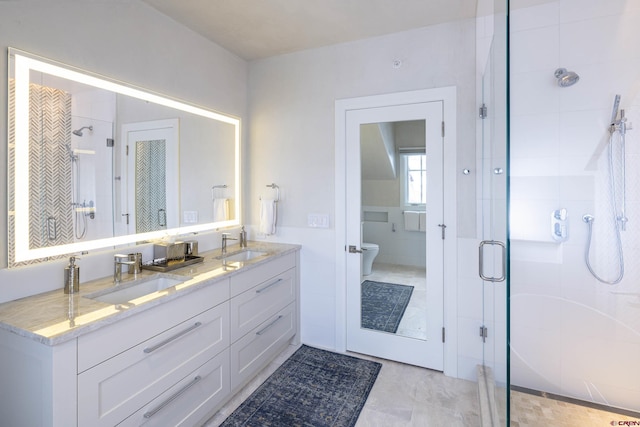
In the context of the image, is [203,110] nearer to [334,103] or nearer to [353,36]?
[334,103]

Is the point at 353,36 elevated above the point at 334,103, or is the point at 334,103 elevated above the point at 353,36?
the point at 353,36

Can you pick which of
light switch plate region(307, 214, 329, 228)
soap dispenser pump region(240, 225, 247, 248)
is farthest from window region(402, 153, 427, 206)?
soap dispenser pump region(240, 225, 247, 248)

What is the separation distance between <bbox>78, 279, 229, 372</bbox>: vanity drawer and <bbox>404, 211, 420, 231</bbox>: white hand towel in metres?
1.39

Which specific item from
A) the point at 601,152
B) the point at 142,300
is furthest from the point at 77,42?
the point at 601,152

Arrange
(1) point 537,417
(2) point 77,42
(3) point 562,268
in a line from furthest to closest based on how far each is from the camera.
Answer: (3) point 562,268
(1) point 537,417
(2) point 77,42

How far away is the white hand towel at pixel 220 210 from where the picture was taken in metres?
2.63

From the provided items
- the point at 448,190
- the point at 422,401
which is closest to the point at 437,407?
the point at 422,401

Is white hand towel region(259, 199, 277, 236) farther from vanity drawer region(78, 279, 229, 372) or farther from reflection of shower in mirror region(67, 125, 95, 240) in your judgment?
reflection of shower in mirror region(67, 125, 95, 240)

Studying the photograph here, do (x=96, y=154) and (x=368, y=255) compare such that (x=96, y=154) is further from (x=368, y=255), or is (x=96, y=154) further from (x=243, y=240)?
(x=368, y=255)

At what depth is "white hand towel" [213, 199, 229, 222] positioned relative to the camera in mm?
2627

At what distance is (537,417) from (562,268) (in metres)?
0.88

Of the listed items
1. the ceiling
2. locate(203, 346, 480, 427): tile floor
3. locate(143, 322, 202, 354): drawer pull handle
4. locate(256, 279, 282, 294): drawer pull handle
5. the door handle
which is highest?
the ceiling

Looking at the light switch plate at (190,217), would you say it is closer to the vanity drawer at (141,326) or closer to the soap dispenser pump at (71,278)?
the vanity drawer at (141,326)

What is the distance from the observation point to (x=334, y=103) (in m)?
2.59
